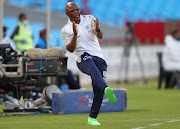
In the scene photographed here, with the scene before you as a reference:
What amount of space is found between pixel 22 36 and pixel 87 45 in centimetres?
1001

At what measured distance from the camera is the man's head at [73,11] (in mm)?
8156

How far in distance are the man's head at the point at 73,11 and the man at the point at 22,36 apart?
9.84 metres

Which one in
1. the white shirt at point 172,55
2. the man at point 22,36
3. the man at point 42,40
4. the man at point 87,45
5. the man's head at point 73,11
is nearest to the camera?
the man at point 87,45

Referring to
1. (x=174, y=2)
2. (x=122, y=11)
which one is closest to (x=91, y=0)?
(x=122, y=11)

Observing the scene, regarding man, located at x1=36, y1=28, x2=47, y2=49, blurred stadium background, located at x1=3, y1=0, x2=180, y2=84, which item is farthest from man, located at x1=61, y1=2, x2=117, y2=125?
blurred stadium background, located at x1=3, y1=0, x2=180, y2=84

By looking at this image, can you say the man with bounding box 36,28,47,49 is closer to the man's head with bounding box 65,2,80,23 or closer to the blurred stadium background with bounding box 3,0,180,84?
the blurred stadium background with bounding box 3,0,180,84

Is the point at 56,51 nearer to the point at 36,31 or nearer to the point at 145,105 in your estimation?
the point at 145,105

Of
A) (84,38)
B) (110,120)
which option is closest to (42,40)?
(110,120)

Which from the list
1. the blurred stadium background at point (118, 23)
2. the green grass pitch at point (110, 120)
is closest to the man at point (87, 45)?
the green grass pitch at point (110, 120)

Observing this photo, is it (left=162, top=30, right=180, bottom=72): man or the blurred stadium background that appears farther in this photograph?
the blurred stadium background

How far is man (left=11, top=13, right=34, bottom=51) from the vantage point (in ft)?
59.1

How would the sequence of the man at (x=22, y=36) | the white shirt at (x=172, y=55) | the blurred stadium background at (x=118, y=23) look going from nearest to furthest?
1. the man at (x=22, y=36)
2. the white shirt at (x=172, y=55)
3. the blurred stadium background at (x=118, y=23)

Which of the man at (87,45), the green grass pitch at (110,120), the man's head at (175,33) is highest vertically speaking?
the man's head at (175,33)

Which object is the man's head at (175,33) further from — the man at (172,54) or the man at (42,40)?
the man at (42,40)
